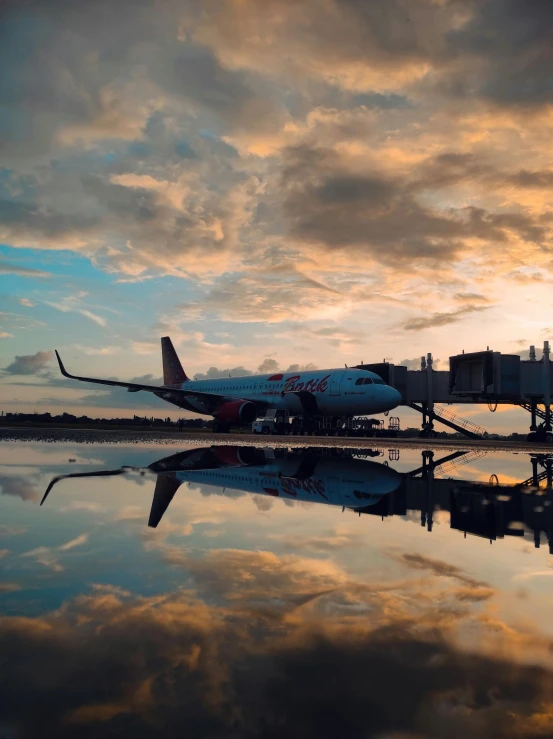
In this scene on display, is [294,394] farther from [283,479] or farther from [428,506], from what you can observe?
[428,506]

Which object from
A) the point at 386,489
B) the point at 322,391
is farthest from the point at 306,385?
the point at 386,489

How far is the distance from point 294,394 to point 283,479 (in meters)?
29.8

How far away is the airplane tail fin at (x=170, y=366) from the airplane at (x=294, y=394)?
9229 millimetres

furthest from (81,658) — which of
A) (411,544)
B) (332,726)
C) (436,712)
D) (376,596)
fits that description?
(411,544)

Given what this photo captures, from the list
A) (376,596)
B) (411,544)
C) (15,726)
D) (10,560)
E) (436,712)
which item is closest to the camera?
(15,726)

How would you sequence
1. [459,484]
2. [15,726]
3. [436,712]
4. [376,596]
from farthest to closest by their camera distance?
[459,484] < [376,596] < [436,712] < [15,726]

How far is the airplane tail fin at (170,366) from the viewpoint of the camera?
60156mm

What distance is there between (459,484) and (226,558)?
721 cm

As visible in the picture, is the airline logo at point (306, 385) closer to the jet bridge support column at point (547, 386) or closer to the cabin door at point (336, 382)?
the cabin door at point (336, 382)

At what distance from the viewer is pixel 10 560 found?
446 cm

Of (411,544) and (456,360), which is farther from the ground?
(456,360)

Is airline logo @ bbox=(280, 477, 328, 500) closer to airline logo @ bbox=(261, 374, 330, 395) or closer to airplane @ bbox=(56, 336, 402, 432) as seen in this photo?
airplane @ bbox=(56, 336, 402, 432)

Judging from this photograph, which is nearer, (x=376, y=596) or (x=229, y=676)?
(x=229, y=676)

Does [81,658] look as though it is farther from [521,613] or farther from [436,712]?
[521,613]
